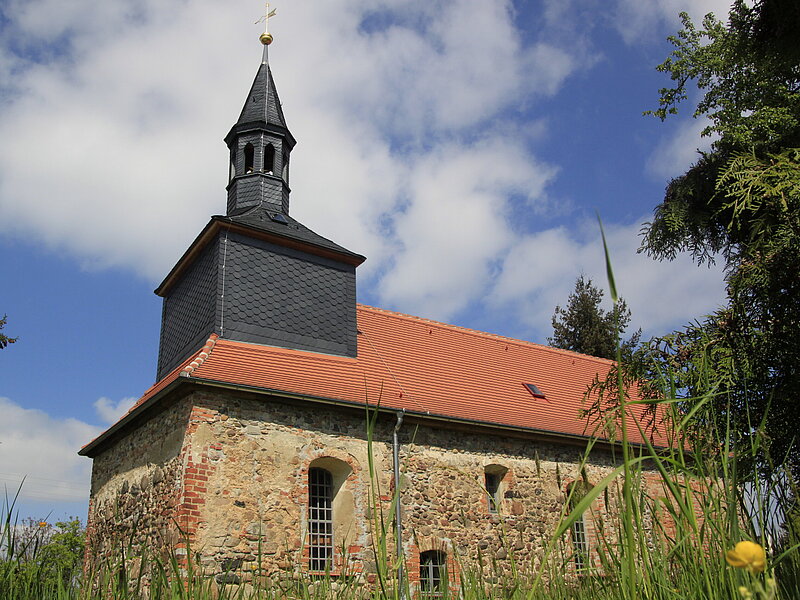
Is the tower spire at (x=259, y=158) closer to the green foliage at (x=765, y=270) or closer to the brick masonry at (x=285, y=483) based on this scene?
the brick masonry at (x=285, y=483)

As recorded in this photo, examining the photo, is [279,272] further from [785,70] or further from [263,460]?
[785,70]

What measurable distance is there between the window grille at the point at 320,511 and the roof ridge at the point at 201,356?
8.91 ft

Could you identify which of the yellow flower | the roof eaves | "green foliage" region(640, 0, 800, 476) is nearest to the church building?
the roof eaves

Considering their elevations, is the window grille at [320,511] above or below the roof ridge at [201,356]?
below

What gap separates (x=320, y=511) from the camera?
11445 mm

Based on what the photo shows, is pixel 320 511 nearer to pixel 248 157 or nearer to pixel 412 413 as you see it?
pixel 412 413

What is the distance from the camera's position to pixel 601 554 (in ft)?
8.26

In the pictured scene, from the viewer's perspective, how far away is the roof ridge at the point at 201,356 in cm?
1057

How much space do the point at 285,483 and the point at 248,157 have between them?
908 centimetres

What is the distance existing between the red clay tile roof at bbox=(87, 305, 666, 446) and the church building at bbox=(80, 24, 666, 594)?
55 mm

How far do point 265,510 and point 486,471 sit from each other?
4.67 meters

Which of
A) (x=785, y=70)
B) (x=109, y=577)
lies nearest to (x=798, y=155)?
(x=785, y=70)

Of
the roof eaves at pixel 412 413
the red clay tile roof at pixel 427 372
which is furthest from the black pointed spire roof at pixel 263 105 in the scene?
the roof eaves at pixel 412 413

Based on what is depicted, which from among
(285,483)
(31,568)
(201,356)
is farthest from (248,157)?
(31,568)
